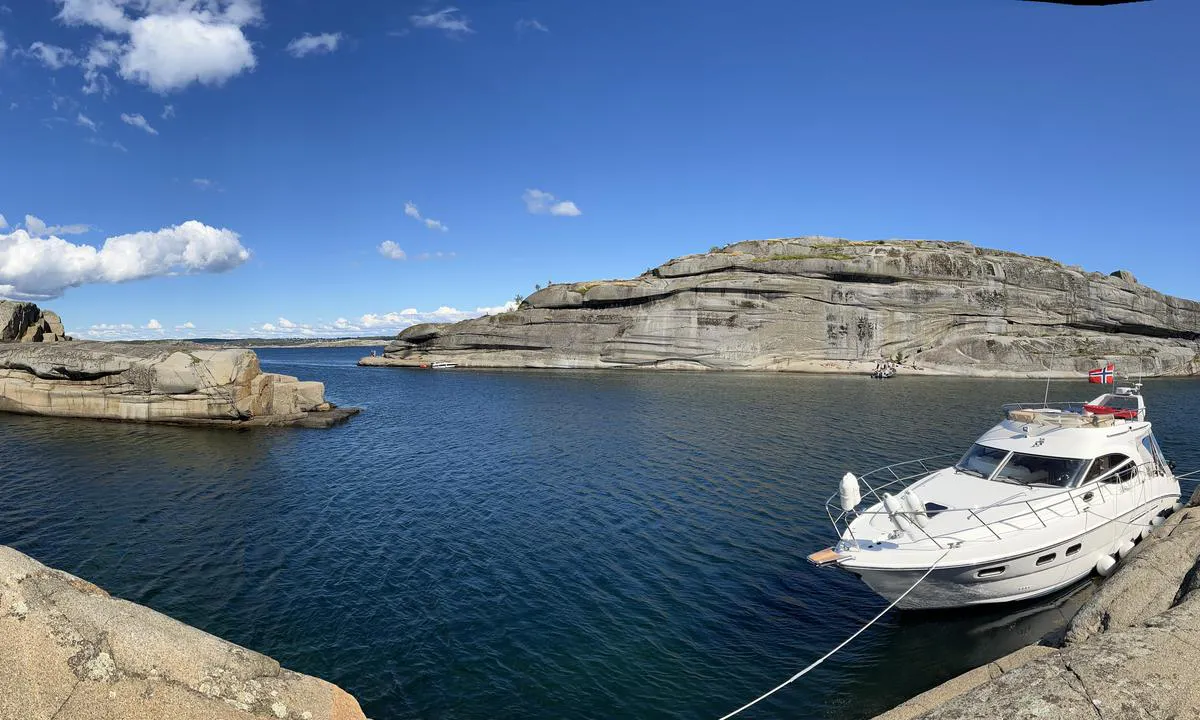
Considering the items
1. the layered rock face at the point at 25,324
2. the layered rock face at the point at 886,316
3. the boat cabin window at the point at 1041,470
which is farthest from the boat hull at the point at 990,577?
the layered rock face at the point at 886,316

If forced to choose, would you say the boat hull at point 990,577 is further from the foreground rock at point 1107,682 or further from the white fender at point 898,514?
the foreground rock at point 1107,682

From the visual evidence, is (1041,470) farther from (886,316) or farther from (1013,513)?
(886,316)

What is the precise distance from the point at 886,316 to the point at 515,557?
8079 cm

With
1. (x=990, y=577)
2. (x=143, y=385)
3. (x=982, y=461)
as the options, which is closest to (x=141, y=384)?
(x=143, y=385)

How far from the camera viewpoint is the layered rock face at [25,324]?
179ft

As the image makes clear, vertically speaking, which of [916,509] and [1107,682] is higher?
[1107,682]

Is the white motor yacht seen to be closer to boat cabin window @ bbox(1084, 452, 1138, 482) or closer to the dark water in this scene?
boat cabin window @ bbox(1084, 452, 1138, 482)

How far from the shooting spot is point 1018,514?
14727 millimetres

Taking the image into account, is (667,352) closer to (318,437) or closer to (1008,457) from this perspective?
(318,437)

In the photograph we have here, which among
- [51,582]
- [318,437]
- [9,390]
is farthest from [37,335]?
[51,582]

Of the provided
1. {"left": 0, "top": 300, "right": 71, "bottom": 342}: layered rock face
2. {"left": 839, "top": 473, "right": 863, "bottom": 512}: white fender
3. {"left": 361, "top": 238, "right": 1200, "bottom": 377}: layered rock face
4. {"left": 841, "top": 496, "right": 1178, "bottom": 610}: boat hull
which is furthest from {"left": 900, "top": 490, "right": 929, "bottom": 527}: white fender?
{"left": 361, "top": 238, "right": 1200, "bottom": 377}: layered rock face

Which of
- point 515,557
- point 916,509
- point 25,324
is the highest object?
point 25,324

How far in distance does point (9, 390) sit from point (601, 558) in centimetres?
4927

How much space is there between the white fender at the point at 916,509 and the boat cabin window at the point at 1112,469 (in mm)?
5101
